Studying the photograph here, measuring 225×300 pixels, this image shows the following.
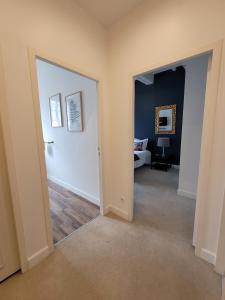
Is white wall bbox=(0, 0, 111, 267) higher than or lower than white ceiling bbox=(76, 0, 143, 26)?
lower

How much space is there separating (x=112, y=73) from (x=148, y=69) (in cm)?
55

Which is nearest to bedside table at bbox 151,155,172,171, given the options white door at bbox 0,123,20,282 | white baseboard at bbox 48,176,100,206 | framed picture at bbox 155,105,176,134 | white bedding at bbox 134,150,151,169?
white bedding at bbox 134,150,151,169

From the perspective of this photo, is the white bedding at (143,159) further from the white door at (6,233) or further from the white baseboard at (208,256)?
the white door at (6,233)

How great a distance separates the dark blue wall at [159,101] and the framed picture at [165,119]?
4.6 inches

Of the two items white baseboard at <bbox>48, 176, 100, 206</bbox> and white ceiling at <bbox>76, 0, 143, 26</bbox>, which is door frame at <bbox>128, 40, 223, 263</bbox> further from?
white baseboard at <bbox>48, 176, 100, 206</bbox>

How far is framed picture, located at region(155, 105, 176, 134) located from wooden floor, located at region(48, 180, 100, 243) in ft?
11.5

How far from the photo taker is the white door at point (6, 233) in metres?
1.19

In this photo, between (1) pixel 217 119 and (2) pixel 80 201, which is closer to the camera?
(1) pixel 217 119

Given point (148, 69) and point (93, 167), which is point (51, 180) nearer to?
point (93, 167)

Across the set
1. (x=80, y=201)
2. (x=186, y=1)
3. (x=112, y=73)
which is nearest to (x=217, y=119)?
(x=186, y=1)

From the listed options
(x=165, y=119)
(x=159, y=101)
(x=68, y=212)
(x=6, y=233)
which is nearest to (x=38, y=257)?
(x=6, y=233)

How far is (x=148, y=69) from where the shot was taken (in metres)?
1.62

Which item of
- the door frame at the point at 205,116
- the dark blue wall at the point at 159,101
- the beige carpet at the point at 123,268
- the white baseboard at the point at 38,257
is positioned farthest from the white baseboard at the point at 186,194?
the white baseboard at the point at 38,257

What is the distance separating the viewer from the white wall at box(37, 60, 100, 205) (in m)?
2.34
